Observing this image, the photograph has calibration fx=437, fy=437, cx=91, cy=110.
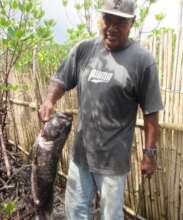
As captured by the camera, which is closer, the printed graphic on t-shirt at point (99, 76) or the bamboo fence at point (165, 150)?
the printed graphic on t-shirt at point (99, 76)

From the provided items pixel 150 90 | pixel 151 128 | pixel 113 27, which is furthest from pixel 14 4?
pixel 151 128

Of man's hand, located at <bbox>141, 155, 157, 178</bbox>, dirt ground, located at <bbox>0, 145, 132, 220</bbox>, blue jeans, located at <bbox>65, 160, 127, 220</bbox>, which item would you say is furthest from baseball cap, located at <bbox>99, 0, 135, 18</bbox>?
dirt ground, located at <bbox>0, 145, 132, 220</bbox>

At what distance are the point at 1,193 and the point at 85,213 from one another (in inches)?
83.6

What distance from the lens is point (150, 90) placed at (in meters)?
3.40

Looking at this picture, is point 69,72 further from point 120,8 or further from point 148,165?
point 148,165

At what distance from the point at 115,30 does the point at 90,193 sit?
57.0 inches

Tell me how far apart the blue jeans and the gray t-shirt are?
3.4 inches

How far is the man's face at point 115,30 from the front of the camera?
342 cm

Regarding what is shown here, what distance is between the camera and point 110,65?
11.5ft

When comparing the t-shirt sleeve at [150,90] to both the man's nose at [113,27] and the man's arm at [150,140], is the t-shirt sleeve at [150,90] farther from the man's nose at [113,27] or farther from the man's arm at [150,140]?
the man's nose at [113,27]

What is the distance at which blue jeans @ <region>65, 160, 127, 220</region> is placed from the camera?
11.9ft

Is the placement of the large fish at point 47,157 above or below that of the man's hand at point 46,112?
below

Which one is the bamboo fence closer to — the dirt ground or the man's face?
the dirt ground

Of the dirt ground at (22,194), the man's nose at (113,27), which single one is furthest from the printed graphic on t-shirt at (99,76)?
the dirt ground at (22,194)
